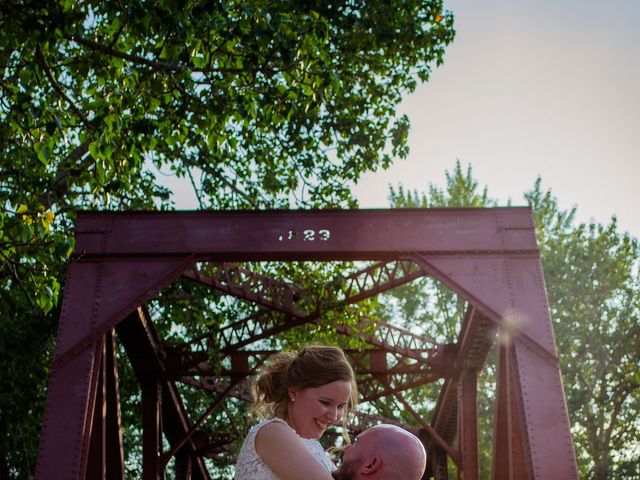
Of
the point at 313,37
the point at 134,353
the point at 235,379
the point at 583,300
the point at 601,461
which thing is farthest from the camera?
the point at 583,300

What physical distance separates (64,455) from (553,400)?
225 inches

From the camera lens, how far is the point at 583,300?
105 feet

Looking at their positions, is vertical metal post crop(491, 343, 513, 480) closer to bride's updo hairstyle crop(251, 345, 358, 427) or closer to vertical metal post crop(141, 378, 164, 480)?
bride's updo hairstyle crop(251, 345, 358, 427)

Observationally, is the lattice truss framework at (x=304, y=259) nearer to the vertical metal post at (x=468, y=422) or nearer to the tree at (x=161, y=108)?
the tree at (x=161, y=108)

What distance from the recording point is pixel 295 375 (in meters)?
A: 3.55

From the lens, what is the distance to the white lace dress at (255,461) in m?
2.99

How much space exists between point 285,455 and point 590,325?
1224 inches

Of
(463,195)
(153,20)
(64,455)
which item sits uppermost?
(463,195)

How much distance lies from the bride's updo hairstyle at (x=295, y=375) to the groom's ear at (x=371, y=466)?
124 cm

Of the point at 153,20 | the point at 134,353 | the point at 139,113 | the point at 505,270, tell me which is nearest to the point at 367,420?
the point at 134,353

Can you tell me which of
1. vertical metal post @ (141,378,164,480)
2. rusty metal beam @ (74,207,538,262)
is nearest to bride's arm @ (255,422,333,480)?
rusty metal beam @ (74,207,538,262)

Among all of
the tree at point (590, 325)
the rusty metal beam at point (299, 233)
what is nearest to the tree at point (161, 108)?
the rusty metal beam at point (299, 233)

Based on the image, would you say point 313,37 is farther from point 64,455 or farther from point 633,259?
point 633,259

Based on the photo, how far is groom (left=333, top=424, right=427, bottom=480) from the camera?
217cm
